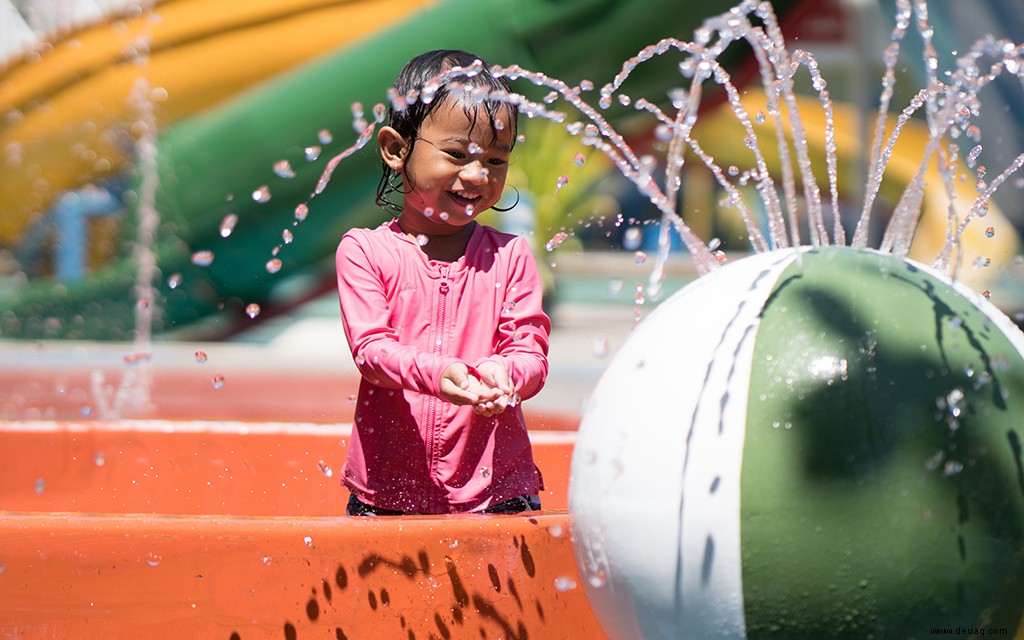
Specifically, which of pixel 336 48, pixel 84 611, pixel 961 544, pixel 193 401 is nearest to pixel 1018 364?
pixel 961 544

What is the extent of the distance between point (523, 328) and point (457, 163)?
0.33 metres

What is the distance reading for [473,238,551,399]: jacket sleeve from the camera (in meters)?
2.28

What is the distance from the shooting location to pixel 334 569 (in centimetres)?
198

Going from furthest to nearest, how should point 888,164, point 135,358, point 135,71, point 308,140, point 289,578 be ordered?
point 888,164, point 135,71, point 308,140, point 135,358, point 289,578

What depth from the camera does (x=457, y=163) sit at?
94.6 inches

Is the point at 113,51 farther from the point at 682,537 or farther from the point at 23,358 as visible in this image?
the point at 682,537

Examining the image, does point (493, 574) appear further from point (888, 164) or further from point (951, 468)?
point (888, 164)

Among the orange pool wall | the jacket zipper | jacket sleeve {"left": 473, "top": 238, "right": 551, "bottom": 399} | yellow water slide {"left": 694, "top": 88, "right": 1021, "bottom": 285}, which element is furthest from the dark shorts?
yellow water slide {"left": 694, "top": 88, "right": 1021, "bottom": 285}

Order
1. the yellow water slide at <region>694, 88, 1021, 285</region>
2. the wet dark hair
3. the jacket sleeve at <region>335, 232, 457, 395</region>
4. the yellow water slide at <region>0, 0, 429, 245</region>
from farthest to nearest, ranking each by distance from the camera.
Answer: the yellow water slide at <region>694, 88, 1021, 285</region> < the yellow water slide at <region>0, 0, 429, 245</region> < the wet dark hair < the jacket sleeve at <region>335, 232, 457, 395</region>

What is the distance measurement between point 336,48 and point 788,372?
8655 millimetres

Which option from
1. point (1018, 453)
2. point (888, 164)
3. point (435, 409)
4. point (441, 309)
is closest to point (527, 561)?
point (435, 409)

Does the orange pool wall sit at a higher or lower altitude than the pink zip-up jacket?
lower

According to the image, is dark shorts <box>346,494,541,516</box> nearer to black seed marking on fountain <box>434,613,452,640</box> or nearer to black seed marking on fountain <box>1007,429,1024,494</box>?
black seed marking on fountain <box>434,613,452,640</box>

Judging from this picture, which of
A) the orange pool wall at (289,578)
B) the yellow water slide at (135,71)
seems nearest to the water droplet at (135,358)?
the orange pool wall at (289,578)
